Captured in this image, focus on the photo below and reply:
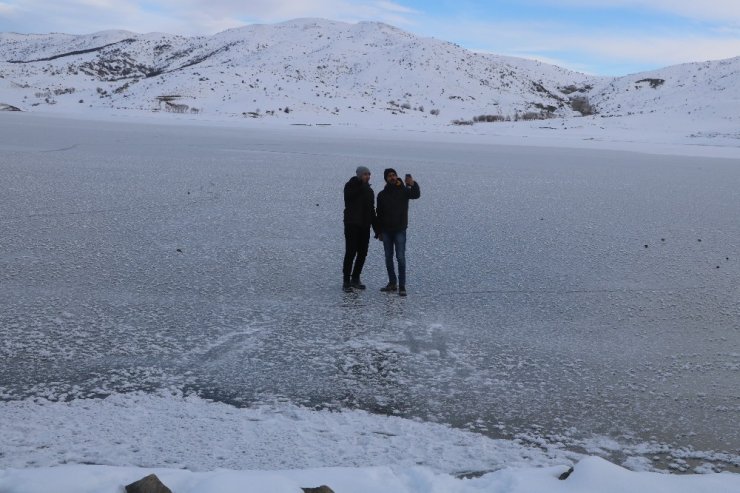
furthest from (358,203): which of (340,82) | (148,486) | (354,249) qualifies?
(340,82)

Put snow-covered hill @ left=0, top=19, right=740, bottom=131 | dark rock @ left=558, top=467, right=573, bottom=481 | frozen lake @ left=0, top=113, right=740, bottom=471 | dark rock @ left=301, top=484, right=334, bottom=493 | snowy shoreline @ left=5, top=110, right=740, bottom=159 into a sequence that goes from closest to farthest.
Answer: dark rock @ left=301, top=484, right=334, bottom=493 → dark rock @ left=558, top=467, right=573, bottom=481 → frozen lake @ left=0, top=113, right=740, bottom=471 → snowy shoreline @ left=5, top=110, right=740, bottom=159 → snow-covered hill @ left=0, top=19, right=740, bottom=131

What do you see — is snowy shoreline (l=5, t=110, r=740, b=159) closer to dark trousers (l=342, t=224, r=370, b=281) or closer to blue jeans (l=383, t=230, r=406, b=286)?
blue jeans (l=383, t=230, r=406, b=286)

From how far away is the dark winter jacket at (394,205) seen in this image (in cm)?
810

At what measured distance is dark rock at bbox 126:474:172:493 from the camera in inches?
141

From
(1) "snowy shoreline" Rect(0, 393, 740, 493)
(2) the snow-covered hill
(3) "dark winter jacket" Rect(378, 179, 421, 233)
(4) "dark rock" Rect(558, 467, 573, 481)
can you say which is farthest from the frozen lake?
(2) the snow-covered hill

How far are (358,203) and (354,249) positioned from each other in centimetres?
52

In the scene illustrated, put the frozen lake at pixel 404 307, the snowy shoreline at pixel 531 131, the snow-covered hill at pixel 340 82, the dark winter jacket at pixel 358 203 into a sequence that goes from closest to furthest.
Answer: the frozen lake at pixel 404 307, the dark winter jacket at pixel 358 203, the snowy shoreline at pixel 531 131, the snow-covered hill at pixel 340 82

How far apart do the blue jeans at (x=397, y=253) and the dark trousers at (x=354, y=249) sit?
26 centimetres

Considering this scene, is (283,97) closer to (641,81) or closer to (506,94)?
(506,94)

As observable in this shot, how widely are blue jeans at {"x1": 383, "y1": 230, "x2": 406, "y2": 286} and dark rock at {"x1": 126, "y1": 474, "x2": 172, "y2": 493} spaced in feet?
15.4

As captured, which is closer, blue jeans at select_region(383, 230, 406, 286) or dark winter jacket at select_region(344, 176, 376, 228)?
blue jeans at select_region(383, 230, 406, 286)

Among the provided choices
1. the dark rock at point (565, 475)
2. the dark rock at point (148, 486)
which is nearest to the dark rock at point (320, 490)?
the dark rock at point (148, 486)

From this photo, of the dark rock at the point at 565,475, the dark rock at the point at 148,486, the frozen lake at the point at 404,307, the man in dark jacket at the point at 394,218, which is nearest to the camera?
the dark rock at the point at 148,486

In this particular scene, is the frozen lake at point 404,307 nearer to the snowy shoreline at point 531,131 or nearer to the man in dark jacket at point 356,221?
the man in dark jacket at point 356,221
